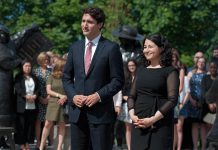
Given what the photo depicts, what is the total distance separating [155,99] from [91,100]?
639 mm

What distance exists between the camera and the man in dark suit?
6.21 metres

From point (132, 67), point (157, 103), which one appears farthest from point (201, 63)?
point (157, 103)

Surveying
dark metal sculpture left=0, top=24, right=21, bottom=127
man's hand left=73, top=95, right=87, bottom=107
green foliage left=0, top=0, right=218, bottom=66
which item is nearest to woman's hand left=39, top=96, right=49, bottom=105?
dark metal sculpture left=0, top=24, right=21, bottom=127

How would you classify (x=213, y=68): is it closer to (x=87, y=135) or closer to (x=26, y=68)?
(x=26, y=68)

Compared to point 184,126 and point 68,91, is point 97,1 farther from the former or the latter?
point 68,91

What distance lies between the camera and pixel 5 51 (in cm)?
1037

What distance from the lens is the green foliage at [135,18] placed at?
81.7 feet

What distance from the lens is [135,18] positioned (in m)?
28.1

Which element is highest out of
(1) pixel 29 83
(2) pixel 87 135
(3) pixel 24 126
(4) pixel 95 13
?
(4) pixel 95 13

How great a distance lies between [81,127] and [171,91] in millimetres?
949

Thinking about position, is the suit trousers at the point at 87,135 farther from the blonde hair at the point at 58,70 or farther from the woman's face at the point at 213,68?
the woman's face at the point at 213,68

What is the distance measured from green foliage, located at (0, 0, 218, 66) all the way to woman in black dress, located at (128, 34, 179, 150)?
17.9 meters

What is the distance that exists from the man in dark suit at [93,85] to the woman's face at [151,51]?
291 millimetres

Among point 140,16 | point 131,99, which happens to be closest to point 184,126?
point 131,99
